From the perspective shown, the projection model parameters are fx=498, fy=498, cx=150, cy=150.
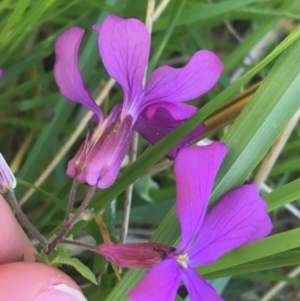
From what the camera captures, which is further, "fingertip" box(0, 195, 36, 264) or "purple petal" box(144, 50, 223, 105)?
"fingertip" box(0, 195, 36, 264)

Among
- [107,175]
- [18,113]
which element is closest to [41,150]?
[18,113]

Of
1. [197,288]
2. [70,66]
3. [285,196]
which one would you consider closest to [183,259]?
[197,288]

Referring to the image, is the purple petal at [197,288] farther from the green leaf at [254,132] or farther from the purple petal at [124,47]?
the purple petal at [124,47]

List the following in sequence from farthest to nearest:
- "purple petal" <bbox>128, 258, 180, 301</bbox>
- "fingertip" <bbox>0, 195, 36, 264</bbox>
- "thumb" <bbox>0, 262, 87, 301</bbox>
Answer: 1. "fingertip" <bbox>0, 195, 36, 264</bbox>
2. "thumb" <bbox>0, 262, 87, 301</bbox>
3. "purple petal" <bbox>128, 258, 180, 301</bbox>

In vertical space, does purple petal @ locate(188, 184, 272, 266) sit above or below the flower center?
above

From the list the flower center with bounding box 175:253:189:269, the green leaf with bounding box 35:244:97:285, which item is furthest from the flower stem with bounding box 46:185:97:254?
the flower center with bounding box 175:253:189:269

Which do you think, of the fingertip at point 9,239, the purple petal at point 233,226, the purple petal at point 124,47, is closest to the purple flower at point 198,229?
the purple petal at point 233,226

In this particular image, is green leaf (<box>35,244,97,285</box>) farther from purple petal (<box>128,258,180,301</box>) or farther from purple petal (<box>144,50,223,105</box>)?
purple petal (<box>144,50,223,105</box>)
